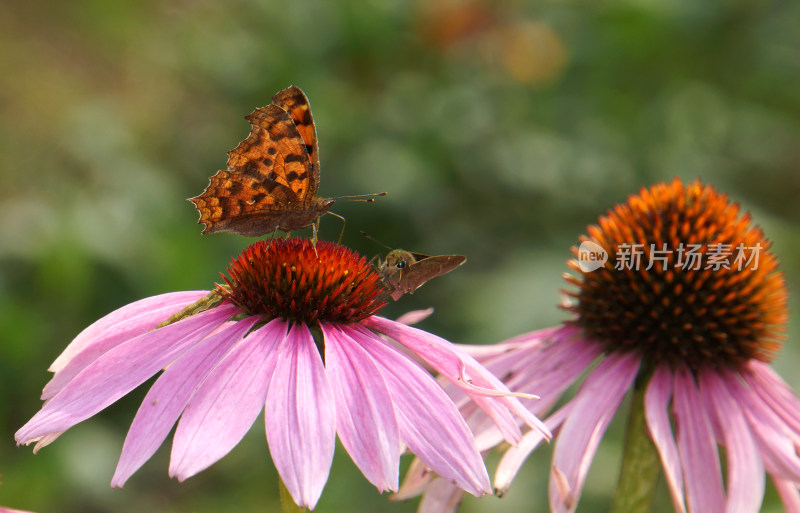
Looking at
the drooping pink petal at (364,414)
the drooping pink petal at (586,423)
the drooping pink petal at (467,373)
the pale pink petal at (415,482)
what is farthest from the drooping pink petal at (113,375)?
the drooping pink petal at (586,423)

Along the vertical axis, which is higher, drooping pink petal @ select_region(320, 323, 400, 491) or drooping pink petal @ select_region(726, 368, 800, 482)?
drooping pink petal @ select_region(320, 323, 400, 491)

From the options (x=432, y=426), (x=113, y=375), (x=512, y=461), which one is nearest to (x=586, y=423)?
(x=512, y=461)

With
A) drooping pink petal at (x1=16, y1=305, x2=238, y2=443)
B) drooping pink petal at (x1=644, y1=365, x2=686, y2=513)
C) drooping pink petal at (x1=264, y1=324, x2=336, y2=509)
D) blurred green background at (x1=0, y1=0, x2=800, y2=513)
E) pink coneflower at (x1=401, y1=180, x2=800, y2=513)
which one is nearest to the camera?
drooping pink petal at (x1=264, y1=324, x2=336, y2=509)

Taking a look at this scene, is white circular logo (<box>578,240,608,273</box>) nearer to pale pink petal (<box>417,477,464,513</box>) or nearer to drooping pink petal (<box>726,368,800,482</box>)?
drooping pink petal (<box>726,368,800,482</box>)

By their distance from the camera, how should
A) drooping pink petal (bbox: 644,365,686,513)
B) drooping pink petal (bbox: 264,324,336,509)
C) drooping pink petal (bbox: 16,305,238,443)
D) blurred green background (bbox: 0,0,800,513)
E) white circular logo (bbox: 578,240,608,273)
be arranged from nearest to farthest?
drooping pink petal (bbox: 264,324,336,509)
drooping pink petal (bbox: 16,305,238,443)
drooping pink petal (bbox: 644,365,686,513)
white circular logo (bbox: 578,240,608,273)
blurred green background (bbox: 0,0,800,513)

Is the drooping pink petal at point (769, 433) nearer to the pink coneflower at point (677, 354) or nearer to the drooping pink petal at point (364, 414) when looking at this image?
the pink coneflower at point (677, 354)

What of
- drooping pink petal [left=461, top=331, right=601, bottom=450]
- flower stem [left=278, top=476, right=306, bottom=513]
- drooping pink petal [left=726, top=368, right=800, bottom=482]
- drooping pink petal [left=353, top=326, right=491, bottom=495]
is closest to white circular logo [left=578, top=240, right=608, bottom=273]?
drooping pink petal [left=461, top=331, right=601, bottom=450]

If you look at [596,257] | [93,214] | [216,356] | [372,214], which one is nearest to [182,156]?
[93,214]

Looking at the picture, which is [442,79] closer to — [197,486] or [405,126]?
[405,126]
